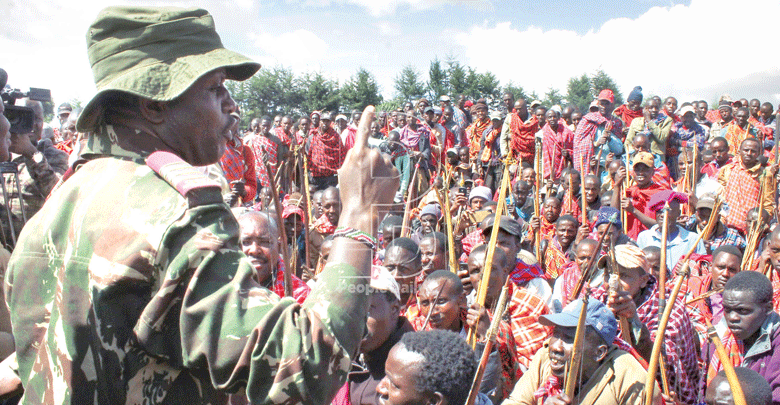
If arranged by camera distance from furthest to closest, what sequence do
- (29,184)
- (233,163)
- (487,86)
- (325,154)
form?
(487,86), (325,154), (233,163), (29,184)

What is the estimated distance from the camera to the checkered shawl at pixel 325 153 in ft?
34.7

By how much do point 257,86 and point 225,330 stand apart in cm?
2386

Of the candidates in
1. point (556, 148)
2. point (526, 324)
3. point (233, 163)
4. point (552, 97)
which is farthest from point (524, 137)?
point (552, 97)

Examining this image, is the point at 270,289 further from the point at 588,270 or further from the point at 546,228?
the point at 546,228

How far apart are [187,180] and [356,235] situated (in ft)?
1.15

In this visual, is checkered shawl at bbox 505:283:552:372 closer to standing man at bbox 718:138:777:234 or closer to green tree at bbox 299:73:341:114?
standing man at bbox 718:138:777:234

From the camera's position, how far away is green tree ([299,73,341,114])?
69.3 ft

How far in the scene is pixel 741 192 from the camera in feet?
25.5

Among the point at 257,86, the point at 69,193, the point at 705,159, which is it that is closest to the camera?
the point at 69,193

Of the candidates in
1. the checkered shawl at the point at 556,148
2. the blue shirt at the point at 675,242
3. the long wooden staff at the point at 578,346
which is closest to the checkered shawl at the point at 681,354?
the long wooden staff at the point at 578,346

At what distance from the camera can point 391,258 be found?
4.23 m

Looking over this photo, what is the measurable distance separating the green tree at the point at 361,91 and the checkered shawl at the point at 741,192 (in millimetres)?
13342

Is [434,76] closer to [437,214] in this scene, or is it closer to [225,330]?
[437,214]

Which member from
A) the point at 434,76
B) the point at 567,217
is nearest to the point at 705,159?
the point at 567,217
